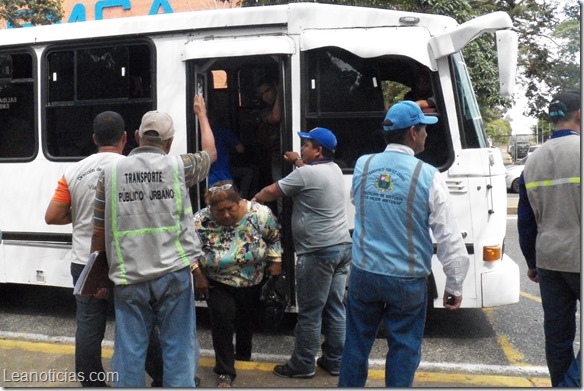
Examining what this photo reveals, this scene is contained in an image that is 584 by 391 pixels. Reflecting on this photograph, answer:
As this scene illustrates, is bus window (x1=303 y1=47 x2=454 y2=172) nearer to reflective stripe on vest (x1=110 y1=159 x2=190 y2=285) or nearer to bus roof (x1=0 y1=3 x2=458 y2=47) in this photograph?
bus roof (x1=0 y1=3 x2=458 y2=47)

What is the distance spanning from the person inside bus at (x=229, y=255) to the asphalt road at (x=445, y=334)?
0.79 meters

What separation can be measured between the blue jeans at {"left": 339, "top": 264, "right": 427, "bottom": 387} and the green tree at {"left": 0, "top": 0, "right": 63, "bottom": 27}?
580 inches

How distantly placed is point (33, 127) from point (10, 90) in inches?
18.7

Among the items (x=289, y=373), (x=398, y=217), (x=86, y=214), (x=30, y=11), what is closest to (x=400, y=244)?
(x=398, y=217)

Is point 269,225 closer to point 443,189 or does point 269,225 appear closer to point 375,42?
point 443,189

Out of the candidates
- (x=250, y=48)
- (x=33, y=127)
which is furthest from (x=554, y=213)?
(x=33, y=127)

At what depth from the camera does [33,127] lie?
5.82 metres

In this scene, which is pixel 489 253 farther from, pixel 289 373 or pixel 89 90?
pixel 89 90

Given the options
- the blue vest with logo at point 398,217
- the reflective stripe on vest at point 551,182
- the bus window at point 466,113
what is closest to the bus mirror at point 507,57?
the bus window at point 466,113

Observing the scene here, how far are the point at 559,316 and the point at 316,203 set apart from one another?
1.70 meters

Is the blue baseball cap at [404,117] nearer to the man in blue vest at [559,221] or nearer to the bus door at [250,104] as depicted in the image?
the man in blue vest at [559,221]

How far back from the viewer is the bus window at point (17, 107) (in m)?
5.82

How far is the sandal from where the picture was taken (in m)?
4.13

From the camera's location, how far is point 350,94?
16.7ft
